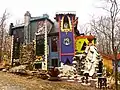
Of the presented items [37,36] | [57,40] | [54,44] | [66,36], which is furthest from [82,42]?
[37,36]

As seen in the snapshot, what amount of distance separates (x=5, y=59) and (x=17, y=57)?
347 centimetres

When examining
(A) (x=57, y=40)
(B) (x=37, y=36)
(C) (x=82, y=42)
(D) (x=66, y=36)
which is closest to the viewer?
(D) (x=66, y=36)

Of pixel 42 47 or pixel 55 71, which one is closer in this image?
pixel 55 71

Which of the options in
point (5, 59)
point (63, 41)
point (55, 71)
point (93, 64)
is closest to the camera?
point (55, 71)

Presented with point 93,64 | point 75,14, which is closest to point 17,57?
point 75,14

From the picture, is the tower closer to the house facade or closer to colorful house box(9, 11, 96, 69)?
colorful house box(9, 11, 96, 69)

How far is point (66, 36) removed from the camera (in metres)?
30.8

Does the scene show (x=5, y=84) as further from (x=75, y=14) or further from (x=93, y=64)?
(x=75, y=14)

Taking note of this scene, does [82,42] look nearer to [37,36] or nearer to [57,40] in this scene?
[57,40]

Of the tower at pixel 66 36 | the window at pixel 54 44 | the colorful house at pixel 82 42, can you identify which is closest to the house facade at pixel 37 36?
the window at pixel 54 44

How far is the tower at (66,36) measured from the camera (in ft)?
99.2

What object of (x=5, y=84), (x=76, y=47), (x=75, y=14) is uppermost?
(x=75, y=14)

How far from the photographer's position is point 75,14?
1238 inches

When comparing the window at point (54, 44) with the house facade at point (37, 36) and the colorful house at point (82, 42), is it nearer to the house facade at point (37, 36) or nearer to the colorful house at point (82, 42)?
the house facade at point (37, 36)
